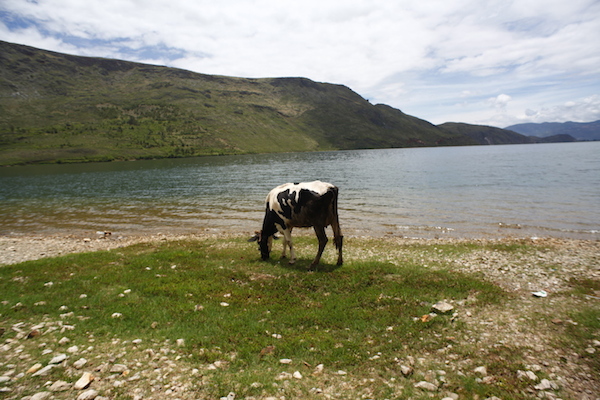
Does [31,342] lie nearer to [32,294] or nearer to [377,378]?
[32,294]

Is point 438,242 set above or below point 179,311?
below

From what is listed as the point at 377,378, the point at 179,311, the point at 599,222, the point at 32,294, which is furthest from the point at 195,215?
the point at 599,222

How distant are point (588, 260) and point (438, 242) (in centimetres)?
780

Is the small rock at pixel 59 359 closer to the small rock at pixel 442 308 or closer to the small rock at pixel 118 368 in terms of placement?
the small rock at pixel 118 368

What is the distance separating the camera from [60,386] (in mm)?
6074

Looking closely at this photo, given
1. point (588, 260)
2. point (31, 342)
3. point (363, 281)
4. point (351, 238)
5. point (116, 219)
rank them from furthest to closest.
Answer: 1. point (116, 219)
2. point (351, 238)
3. point (588, 260)
4. point (363, 281)
5. point (31, 342)

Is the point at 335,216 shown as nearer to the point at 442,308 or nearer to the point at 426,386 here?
the point at 442,308

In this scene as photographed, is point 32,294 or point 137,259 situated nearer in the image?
point 32,294

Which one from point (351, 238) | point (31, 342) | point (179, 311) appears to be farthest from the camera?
point (351, 238)

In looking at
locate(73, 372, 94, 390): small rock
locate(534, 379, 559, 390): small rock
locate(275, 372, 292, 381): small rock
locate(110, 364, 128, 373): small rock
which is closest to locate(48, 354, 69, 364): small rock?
locate(73, 372, 94, 390): small rock

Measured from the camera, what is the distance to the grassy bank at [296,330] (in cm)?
642

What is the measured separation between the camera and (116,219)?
34.4m

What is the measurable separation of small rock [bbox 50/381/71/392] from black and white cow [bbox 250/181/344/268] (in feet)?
32.8

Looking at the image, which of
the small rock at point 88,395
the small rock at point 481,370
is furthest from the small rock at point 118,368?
the small rock at point 481,370
